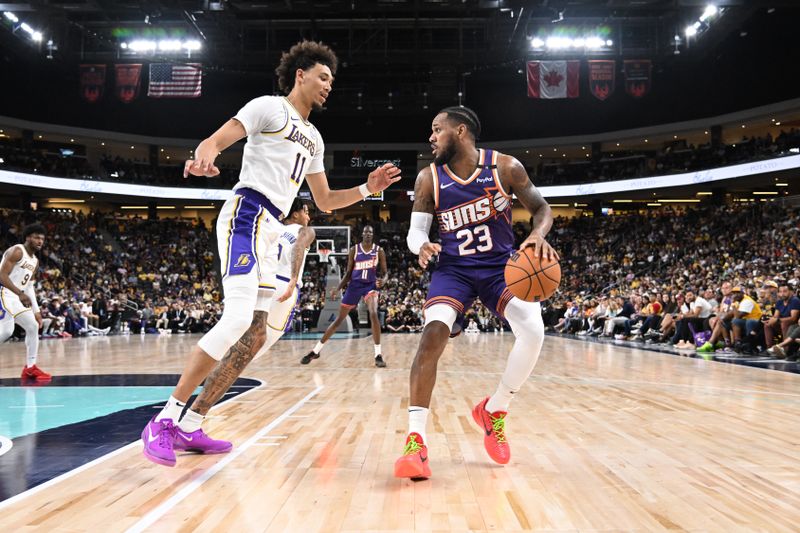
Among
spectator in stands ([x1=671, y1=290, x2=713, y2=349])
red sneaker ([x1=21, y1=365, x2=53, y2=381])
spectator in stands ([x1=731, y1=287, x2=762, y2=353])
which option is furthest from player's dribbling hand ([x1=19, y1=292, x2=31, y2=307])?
spectator in stands ([x1=671, y1=290, x2=713, y2=349])

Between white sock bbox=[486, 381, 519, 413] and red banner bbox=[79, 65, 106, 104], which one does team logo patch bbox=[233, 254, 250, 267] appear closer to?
white sock bbox=[486, 381, 519, 413]

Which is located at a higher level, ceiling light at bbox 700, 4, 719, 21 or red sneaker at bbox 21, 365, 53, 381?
ceiling light at bbox 700, 4, 719, 21

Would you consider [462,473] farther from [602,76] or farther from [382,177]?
[602,76]

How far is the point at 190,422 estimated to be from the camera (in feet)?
12.4

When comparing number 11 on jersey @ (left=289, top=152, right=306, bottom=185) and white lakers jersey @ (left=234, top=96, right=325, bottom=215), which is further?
number 11 on jersey @ (left=289, top=152, right=306, bottom=185)

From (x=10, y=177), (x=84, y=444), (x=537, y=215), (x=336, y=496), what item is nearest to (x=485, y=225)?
(x=537, y=215)

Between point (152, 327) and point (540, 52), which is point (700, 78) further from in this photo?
point (152, 327)

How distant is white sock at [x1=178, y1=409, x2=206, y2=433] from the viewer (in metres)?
3.77

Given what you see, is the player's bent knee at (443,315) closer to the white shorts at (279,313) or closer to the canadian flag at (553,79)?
the white shorts at (279,313)

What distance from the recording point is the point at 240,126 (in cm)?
360

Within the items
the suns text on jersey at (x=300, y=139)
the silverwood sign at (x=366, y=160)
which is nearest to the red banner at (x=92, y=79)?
the silverwood sign at (x=366, y=160)

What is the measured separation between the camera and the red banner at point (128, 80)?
24.6 m

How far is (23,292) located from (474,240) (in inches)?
245

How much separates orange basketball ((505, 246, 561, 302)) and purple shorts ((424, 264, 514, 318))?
0.20m
